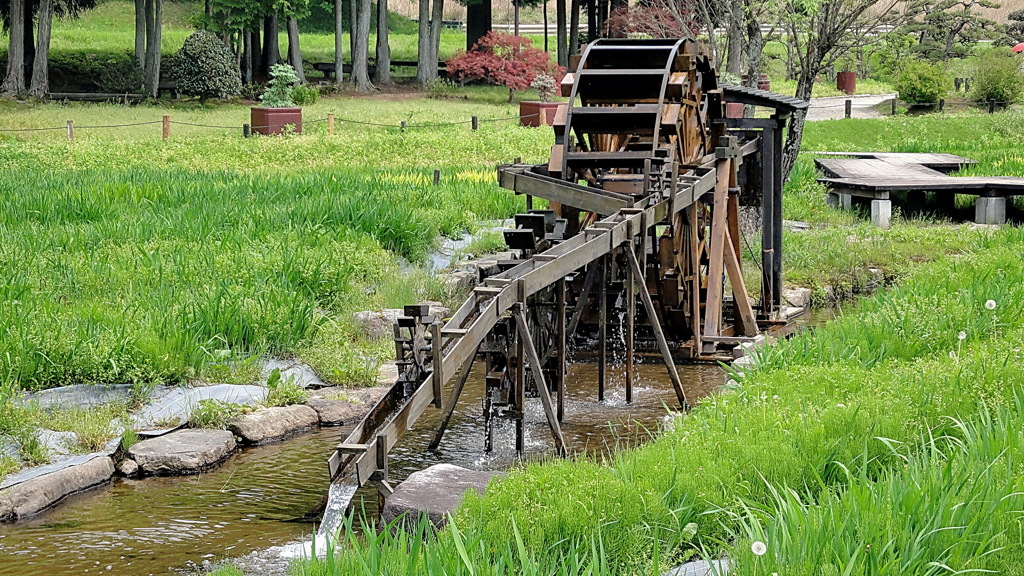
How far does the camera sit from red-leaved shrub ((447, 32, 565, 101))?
140 feet

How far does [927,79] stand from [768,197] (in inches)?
1110

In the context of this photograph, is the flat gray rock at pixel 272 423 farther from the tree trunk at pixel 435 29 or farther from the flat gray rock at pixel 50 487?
the tree trunk at pixel 435 29

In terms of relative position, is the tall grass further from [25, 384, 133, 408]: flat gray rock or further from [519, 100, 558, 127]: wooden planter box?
[519, 100, 558, 127]: wooden planter box

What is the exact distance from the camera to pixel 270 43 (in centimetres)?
4275

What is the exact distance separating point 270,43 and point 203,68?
18.3ft

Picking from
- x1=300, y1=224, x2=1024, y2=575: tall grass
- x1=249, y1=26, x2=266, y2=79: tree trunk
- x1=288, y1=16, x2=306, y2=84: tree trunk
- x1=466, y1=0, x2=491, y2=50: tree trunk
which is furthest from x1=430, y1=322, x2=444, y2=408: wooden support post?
x1=466, y1=0, x2=491, y2=50: tree trunk

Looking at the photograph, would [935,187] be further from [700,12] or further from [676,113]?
[676,113]

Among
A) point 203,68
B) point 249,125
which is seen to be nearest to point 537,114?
point 249,125

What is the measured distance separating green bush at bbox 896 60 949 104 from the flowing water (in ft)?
103

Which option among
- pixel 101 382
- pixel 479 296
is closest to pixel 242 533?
pixel 479 296

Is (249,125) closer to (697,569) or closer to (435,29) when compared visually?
(435,29)

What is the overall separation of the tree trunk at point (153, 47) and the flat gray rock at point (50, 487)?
106 feet

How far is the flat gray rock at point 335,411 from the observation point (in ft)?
27.4

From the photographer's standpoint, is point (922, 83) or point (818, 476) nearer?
point (818, 476)
